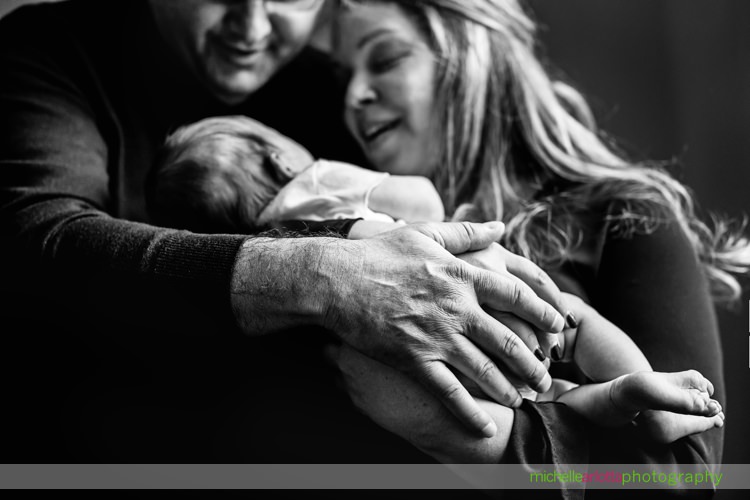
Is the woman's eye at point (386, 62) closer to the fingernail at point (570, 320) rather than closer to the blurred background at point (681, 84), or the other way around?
the blurred background at point (681, 84)

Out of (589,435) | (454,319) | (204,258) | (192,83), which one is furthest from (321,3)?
(589,435)

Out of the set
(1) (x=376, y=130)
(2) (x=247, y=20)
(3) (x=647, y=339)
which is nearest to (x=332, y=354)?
(3) (x=647, y=339)

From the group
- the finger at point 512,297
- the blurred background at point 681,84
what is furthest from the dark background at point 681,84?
the finger at point 512,297

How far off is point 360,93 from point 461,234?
21.0 inches

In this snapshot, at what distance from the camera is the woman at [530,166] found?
1037 mm

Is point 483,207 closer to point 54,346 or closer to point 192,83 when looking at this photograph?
point 192,83

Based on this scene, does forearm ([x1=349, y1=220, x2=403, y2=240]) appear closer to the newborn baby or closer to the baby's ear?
the newborn baby

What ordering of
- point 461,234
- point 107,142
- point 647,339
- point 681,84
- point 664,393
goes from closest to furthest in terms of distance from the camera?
point 664,393, point 461,234, point 647,339, point 107,142, point 681,84

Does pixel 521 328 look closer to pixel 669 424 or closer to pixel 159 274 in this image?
pixel 669 424

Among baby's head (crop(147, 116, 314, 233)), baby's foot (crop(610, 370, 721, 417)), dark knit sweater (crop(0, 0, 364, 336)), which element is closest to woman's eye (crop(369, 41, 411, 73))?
dark knit sweater (crop(0, 0, 364, 336))

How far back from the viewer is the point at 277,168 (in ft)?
3.67

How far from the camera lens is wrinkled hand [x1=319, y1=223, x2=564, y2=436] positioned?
0.79 meters

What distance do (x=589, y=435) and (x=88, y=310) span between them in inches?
25.9

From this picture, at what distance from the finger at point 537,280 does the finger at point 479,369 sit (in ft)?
0.41
